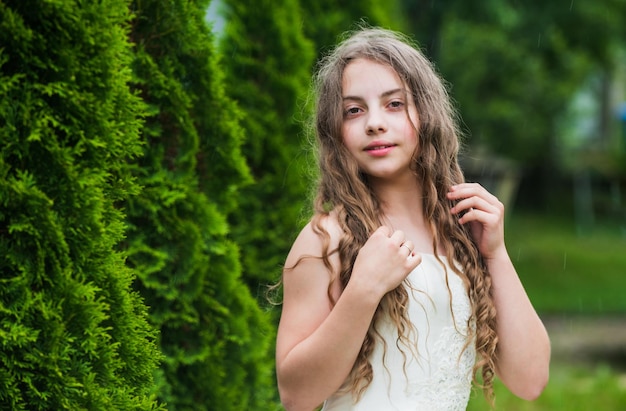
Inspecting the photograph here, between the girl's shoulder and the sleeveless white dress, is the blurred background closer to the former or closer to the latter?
the girl's shoulder

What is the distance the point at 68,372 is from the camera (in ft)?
6.38

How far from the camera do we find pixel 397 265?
2.06 metres

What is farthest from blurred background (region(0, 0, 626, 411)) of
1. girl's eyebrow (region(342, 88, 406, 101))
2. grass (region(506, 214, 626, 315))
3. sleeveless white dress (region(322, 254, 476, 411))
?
grass (region(506, 214, 626, 315))

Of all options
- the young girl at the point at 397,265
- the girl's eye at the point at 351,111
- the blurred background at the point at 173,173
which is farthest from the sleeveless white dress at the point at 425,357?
the blurred background at the point at 173,173

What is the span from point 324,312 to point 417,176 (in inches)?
21.9

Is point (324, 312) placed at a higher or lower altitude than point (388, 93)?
lower

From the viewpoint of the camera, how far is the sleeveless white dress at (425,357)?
7.27 feet

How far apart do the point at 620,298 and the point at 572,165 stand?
A: 12.5 m

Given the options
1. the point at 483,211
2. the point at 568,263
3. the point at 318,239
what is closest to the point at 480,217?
the point at 483,211

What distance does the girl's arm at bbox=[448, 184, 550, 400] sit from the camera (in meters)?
2.29

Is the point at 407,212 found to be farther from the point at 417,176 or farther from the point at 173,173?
the point at 173,173

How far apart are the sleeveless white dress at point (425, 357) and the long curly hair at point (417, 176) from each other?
32mm

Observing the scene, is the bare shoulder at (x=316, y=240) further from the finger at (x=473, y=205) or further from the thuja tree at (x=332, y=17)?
the thuja tree at (x=332, y=17)

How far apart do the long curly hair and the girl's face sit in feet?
0.09
